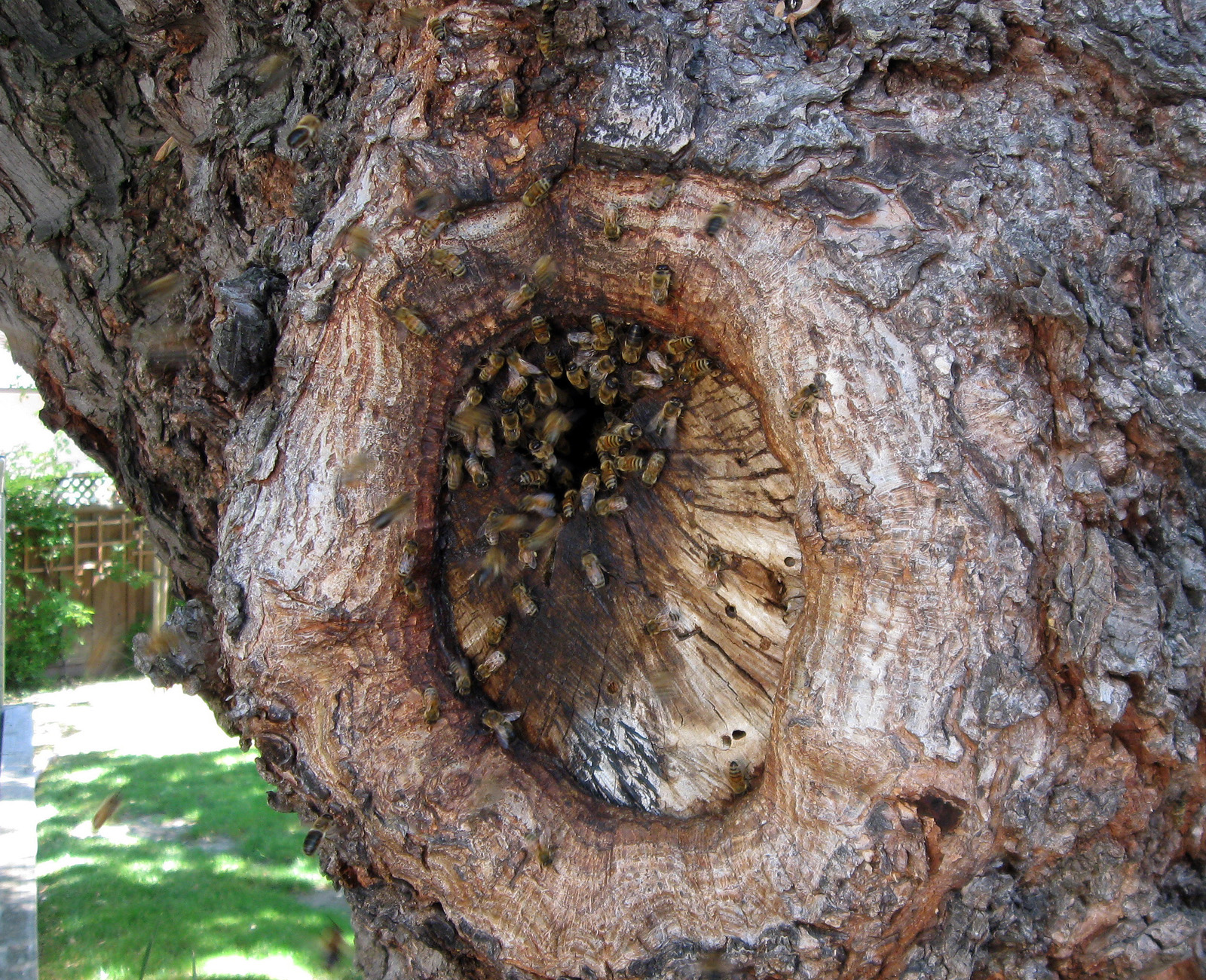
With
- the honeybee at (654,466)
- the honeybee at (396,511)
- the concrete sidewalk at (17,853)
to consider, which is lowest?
the concrete sidewalk at (17,853)

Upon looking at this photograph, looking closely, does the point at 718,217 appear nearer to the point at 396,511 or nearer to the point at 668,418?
the point at 668,418

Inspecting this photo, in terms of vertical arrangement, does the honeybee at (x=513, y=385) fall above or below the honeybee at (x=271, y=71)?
below

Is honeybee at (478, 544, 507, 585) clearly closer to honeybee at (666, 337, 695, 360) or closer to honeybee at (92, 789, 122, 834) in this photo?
honeybee at (666, 337, 695, 360)

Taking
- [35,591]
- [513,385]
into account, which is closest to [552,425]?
[513,385]

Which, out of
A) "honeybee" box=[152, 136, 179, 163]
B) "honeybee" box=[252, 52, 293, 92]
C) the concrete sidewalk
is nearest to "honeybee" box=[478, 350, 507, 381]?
"honeybee" box=[252, 52, 293, 92]

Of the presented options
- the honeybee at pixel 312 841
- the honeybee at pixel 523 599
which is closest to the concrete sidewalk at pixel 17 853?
the honeybee at pixel 312 841

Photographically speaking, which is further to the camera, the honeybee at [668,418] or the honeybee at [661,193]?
the honeybee at [668,418]

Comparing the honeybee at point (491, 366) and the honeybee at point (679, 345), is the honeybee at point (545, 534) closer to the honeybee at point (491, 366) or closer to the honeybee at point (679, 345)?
the honeybee at point (491, 366)
